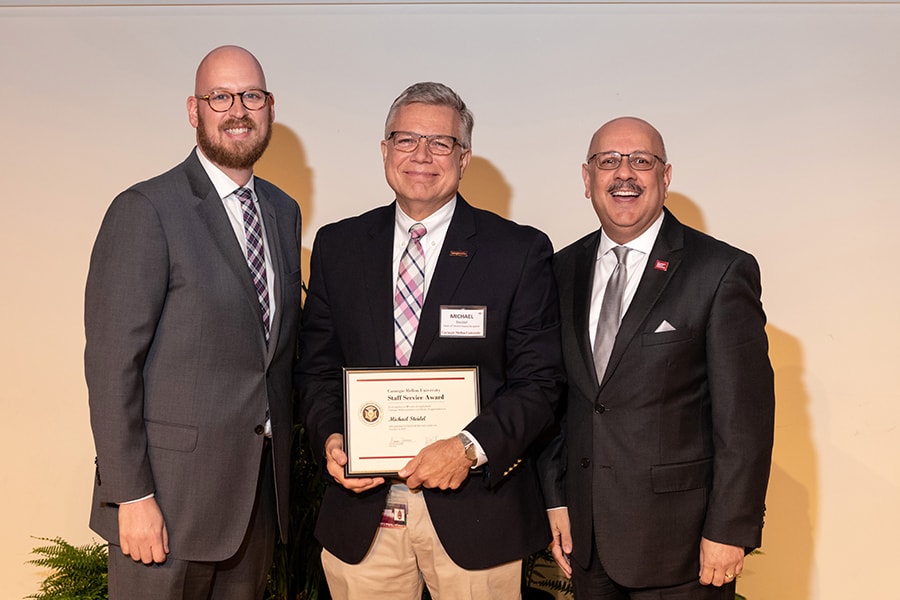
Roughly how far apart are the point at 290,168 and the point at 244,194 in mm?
1463

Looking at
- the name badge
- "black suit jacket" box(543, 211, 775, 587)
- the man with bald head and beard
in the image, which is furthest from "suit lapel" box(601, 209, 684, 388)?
the man with bald head and beard

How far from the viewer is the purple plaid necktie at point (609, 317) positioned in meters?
2.40

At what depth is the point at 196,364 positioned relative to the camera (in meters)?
2.27

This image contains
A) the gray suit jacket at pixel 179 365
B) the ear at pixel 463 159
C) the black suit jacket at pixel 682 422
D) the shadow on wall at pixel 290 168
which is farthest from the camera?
the shadow on wall at pixel 290 168

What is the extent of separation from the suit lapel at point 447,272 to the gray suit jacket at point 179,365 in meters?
0.46

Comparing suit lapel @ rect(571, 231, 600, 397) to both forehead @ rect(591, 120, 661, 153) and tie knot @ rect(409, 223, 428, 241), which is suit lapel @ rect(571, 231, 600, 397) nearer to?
forehead @ rect(591, 120, 661, 153)

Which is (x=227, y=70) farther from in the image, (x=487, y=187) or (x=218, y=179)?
(x=487, y=187)

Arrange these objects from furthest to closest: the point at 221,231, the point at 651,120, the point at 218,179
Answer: the point at 651,120 → the point at 218,179 → the point at 221,231

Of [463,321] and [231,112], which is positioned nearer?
[463,321]

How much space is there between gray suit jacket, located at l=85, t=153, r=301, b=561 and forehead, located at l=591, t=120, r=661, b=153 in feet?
3.83

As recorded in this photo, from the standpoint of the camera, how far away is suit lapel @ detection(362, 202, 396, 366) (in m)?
2.36

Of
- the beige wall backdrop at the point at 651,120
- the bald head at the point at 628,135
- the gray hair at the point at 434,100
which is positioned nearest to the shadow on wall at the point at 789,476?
the beige wall backdrop at the point at 651,120

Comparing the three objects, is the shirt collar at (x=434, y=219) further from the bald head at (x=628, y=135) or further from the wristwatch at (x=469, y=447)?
the wristwatch at (x=469, y=447)

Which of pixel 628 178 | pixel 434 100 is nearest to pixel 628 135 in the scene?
pixel 628 178
